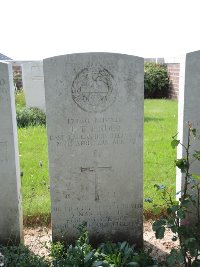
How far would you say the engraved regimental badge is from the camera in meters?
3.32

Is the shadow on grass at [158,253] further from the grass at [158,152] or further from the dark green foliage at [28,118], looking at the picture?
the dark green foliage at [28,118]

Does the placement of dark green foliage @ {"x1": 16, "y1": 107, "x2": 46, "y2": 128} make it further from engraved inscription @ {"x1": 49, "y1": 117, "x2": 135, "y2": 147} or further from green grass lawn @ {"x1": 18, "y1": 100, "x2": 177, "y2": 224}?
engraved inscription @ {"x1": 49, "y1": 117, "x2": 135, "y2": 147}

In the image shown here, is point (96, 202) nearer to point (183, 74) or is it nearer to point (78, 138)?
point (78, 138)

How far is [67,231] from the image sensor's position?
369cm

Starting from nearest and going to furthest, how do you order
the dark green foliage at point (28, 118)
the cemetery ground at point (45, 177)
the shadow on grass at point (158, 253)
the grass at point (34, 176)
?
the shadow on grass at point (158, 253) → the cemetery ground at point (45, 177) → the grass at point (34, 176) → the dark green foliage at point (28, 118)

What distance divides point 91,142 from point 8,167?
864mm

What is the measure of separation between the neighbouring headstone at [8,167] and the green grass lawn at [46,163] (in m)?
0.71

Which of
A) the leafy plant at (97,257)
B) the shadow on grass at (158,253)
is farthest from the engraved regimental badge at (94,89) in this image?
the shadow on grass at (158,253)

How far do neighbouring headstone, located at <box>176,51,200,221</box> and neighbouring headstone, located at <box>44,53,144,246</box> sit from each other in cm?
45

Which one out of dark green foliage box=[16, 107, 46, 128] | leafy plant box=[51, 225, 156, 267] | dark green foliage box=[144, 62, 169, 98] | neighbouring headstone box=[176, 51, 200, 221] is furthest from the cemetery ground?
dark green foliage box=[144, 62, 169, 98]

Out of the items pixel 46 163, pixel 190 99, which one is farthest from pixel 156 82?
pixel 190 99

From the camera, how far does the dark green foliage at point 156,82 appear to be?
1509 centimetres

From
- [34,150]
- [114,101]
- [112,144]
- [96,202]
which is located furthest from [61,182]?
[34,150]

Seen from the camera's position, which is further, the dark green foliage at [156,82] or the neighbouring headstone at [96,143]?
the dark green foliage at [156,82]
